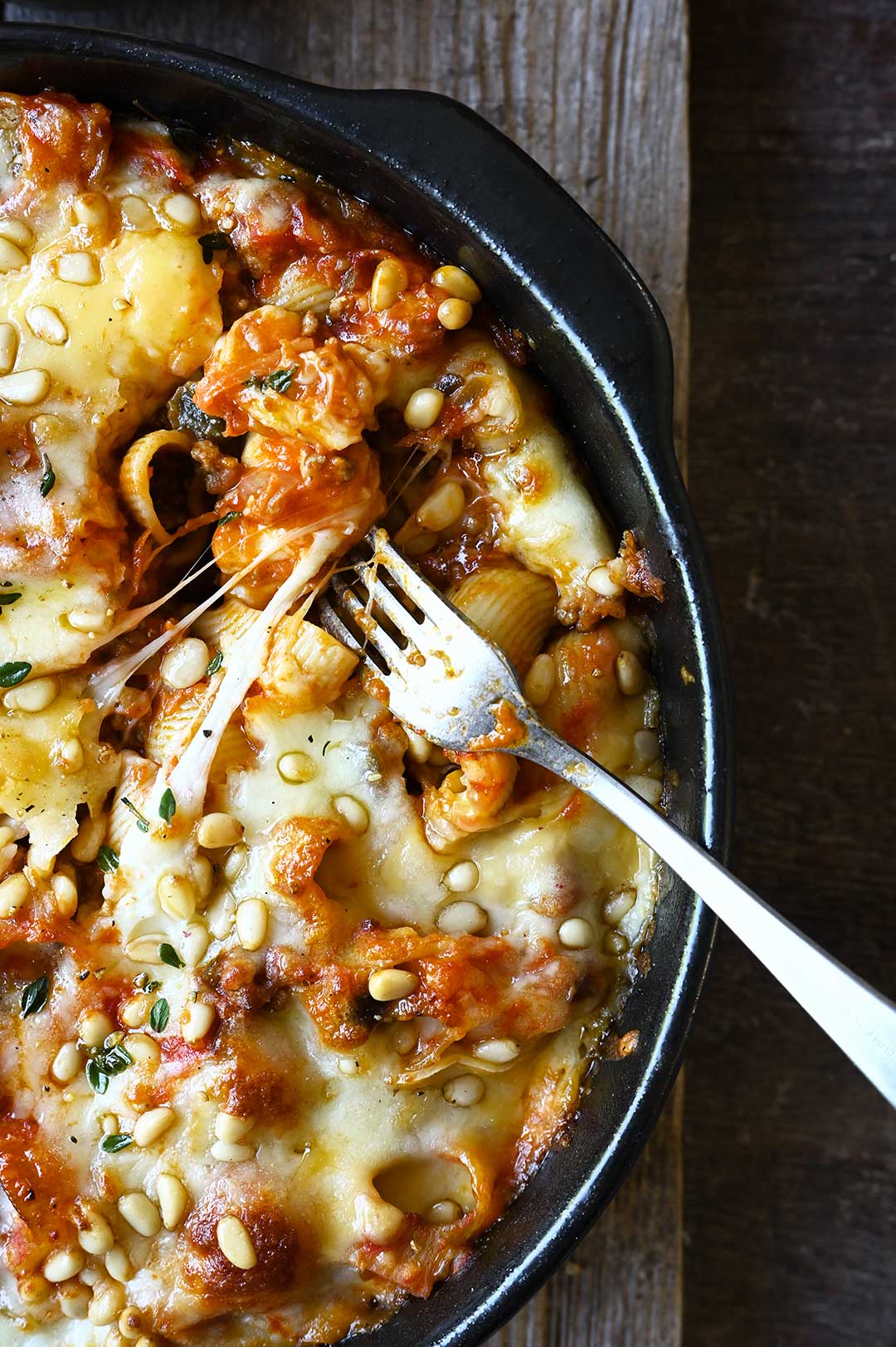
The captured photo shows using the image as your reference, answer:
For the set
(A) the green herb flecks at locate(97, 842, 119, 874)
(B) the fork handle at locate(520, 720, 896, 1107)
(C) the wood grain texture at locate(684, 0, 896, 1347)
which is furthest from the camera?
(C) the wood grain texture at locate(684, 0, 896, 1347)

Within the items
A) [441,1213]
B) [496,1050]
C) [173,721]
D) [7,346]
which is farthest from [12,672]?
[441,1213]

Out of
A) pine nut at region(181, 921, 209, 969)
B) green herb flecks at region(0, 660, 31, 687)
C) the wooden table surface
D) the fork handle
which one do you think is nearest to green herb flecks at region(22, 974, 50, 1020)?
pine nut at region(181, 921, 209, 969)

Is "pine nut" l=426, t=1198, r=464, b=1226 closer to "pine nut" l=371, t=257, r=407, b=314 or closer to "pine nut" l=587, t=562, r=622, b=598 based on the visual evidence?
"pine nut" l=587, t=562, r=622, b=598

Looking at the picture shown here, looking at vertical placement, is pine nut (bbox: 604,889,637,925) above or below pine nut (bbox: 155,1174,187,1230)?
above

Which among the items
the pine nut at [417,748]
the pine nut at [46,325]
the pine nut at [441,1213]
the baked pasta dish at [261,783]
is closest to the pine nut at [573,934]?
the baked pasta dish at [261,783]

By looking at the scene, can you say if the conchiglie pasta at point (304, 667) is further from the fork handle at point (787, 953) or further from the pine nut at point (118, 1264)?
the pine nut at point (118, 1264)

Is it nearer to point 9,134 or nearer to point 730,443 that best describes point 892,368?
point 730,443
